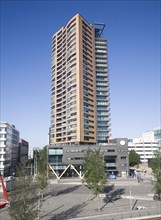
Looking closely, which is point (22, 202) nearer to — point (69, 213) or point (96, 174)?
point (69, 213)

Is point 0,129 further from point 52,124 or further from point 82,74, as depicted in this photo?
point 82,74

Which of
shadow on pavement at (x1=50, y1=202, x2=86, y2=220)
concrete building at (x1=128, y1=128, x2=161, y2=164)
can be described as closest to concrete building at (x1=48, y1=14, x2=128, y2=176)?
concrete building at (x1=128, y1=128, x2=161, y2=164)

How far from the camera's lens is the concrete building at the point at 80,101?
10969 cm

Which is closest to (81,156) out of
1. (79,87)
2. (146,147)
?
(79,87)

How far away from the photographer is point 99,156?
4488 centimetres

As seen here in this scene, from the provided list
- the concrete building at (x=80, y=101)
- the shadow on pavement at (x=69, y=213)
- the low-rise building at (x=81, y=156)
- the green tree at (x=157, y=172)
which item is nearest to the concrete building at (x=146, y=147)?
the concrete building at (x=80, y=101)

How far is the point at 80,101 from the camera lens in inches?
4791

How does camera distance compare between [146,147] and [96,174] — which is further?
[146,147]

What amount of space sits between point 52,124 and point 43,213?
10528cm

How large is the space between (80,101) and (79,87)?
7.83m

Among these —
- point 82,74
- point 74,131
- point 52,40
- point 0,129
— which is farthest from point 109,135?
point 52,40

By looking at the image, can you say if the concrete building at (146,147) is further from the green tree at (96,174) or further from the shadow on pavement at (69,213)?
the green tree at (96,174)

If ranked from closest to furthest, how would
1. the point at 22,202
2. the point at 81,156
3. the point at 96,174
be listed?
the point at 22,202, the point at 96,174, the point at 81,156

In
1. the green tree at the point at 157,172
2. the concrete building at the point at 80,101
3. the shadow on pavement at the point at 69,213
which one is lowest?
the shadow on pavement at the point at 69,213
